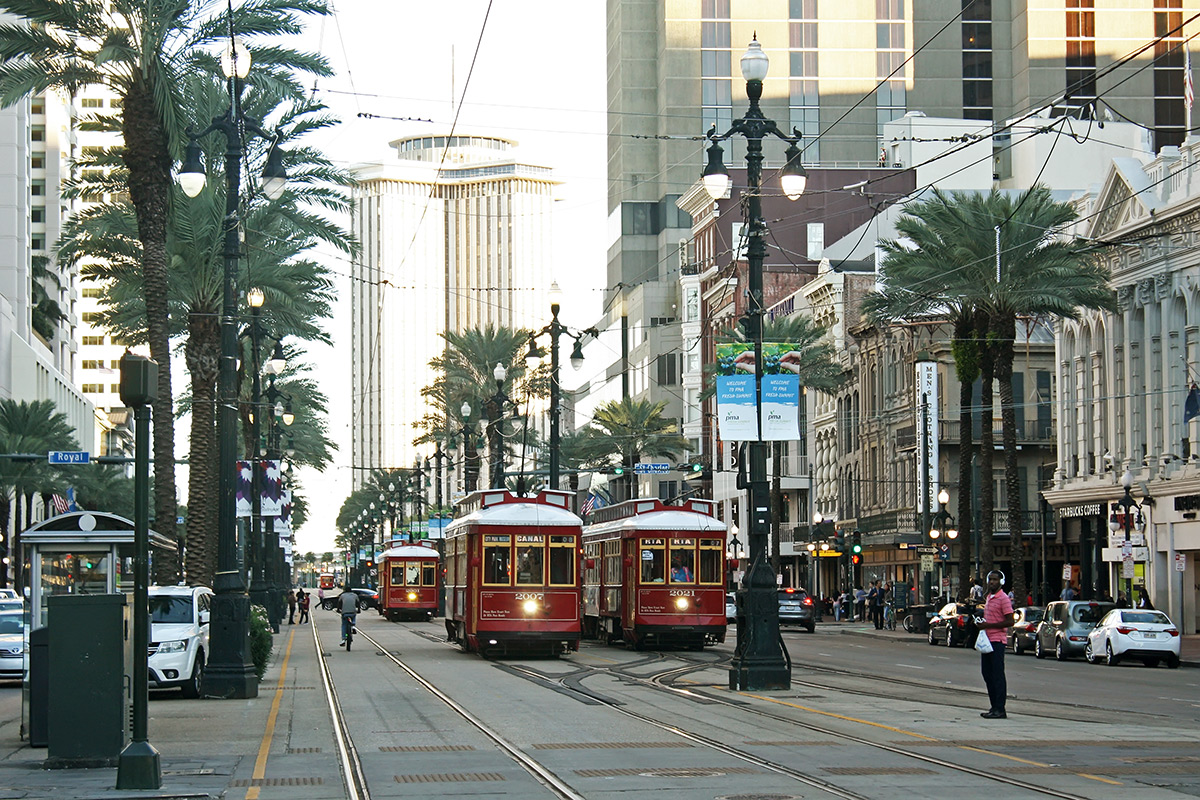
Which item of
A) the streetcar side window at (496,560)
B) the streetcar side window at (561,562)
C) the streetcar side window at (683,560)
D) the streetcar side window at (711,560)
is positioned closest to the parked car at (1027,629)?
the streetcar side window at (711,560)

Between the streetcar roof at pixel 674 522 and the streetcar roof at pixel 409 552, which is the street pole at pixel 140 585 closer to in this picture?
the streetcar roof at pixel 674 522

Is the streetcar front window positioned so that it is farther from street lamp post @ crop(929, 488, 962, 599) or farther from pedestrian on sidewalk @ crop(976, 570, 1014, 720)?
street lamp post @ crop(929, 488, 962, 599)

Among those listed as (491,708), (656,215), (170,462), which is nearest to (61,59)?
(170,462)

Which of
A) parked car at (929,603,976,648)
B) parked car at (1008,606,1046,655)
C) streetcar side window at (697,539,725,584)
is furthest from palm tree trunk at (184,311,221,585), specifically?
parked car at (1008,606,1046,655)

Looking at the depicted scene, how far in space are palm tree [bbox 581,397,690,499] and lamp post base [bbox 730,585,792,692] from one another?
5576 centimetres

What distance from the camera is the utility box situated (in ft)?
52.0

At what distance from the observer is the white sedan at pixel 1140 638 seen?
3778 centimetres

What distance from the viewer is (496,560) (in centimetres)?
3672

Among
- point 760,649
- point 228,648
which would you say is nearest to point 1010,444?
point 760,649

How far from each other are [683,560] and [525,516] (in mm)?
5629

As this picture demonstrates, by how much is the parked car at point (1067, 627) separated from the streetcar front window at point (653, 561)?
10023mm

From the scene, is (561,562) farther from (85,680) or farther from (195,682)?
(85,680)

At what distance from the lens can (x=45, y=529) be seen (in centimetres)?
3200

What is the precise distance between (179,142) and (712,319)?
66.9 m
